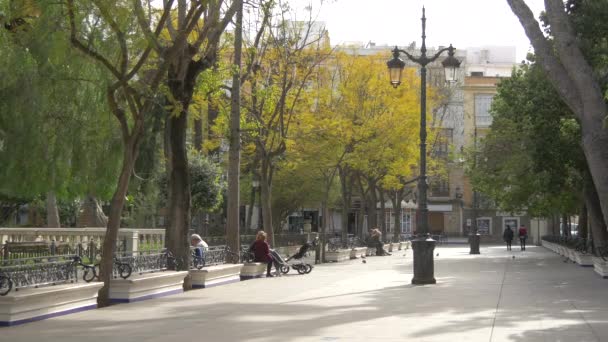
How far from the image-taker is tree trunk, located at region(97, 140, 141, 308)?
51.9ft

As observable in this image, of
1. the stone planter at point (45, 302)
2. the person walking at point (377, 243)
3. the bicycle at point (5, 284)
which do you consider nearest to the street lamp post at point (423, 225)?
the stone planter at point (45, 302)

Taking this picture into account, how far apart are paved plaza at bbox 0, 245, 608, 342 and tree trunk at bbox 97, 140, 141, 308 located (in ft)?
1.43

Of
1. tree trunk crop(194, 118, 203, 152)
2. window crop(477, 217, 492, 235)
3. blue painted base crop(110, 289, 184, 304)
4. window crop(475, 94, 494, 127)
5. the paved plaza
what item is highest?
window crop(475, 94, 494, 127)

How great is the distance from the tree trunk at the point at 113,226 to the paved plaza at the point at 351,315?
43 centimetres

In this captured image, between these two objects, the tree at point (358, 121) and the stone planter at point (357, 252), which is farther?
the stone planter at point (357, 252)

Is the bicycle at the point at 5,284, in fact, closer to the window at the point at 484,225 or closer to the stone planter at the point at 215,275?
the stone planter at the point at 215,275

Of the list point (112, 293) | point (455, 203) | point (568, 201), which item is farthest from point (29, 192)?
point (455, 203)

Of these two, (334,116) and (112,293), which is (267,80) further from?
(112,293)

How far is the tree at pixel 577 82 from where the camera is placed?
19.3m

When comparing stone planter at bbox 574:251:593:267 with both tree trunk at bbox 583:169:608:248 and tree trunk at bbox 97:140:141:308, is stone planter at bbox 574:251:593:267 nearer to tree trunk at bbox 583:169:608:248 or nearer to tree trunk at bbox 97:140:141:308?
tree trunk at bbox 583:169:608:248

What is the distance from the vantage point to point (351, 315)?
14.2 meters

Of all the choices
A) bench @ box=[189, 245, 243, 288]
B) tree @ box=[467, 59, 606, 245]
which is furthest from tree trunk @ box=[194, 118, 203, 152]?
bench @ box=[189, 245, 243, 288]

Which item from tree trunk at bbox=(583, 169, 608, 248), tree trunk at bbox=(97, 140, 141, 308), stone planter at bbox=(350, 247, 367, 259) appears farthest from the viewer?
stone planter at bbox=(350, 247, 367, 259)

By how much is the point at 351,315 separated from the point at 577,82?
344 inches
